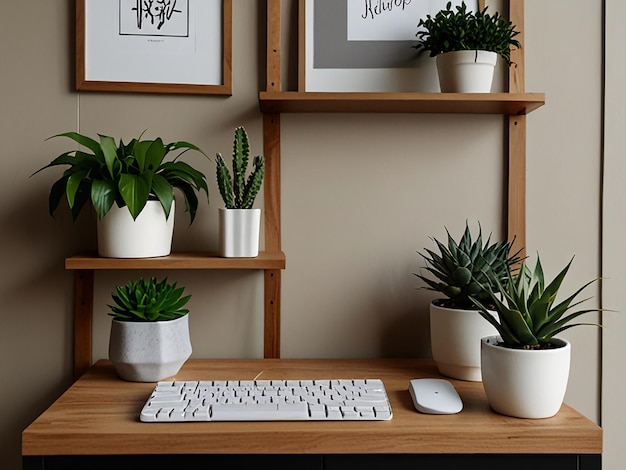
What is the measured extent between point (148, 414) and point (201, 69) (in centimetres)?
85

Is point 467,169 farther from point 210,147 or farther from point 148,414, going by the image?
point 148,414

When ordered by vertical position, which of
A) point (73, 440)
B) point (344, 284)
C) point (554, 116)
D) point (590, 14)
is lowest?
point (73, 440)

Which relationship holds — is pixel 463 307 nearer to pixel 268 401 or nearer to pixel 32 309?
pixel 268 401

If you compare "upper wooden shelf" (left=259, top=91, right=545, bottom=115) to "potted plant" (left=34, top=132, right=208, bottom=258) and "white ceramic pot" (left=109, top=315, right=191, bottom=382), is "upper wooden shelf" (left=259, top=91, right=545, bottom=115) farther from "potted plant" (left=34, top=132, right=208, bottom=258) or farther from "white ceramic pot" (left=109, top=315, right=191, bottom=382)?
"white ceramic pot" (left=109, top=315, right=191, bottom=382)

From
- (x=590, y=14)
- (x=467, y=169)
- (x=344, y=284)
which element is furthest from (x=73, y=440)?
(x=590, y=14)

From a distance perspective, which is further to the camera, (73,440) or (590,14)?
(590,14)

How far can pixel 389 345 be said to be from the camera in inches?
64.4

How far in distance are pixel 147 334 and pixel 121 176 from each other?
1.10 ft

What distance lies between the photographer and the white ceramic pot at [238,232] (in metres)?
1.45

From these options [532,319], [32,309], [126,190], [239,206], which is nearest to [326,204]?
[239,206]

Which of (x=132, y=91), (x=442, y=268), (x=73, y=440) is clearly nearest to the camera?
(x=73, y=440)

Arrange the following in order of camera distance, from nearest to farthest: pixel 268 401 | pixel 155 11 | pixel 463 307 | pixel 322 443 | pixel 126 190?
pixel 322 443
pixel 268 401
pixel 126 190
pixel 463 307
pixel 155 11

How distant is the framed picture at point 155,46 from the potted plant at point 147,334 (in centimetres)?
51

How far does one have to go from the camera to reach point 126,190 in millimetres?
1342
